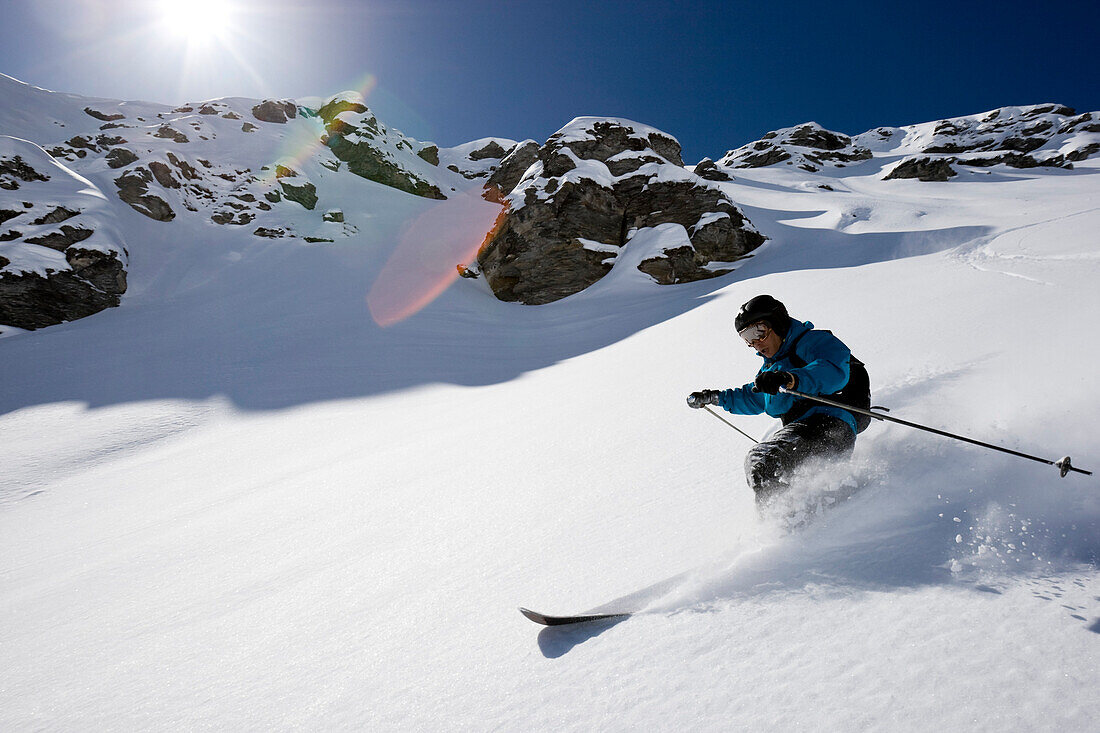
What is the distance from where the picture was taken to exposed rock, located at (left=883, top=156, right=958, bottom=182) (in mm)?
41656

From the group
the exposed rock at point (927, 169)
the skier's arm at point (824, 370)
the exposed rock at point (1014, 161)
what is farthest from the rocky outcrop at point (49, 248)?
the exposed rock at point (1014, 161)

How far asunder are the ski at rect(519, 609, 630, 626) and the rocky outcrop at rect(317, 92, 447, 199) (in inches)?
1997

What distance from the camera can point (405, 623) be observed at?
6.66ft

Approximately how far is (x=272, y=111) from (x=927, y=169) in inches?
2678

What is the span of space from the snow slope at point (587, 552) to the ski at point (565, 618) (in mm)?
39

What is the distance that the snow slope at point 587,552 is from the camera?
130 centimetres

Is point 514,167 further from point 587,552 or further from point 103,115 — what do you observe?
point 587,552

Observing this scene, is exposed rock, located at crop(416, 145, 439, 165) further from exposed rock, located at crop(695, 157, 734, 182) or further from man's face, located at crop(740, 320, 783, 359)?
man's face, located at crop(740, 320, 783, 359)

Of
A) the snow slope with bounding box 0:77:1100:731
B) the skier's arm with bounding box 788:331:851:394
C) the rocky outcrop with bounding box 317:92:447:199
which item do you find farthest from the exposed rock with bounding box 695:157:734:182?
the skier's arm with bounding box 788:331:851:394

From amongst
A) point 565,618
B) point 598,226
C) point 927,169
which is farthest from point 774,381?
point 927,169

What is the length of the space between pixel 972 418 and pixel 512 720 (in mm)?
3392

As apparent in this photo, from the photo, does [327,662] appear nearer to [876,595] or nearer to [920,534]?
[876,595]

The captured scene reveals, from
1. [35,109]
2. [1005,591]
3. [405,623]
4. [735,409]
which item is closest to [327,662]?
[405,623]

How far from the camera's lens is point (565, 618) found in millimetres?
1715
